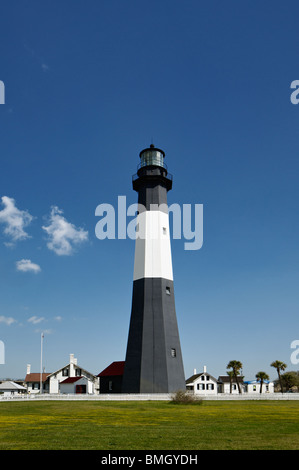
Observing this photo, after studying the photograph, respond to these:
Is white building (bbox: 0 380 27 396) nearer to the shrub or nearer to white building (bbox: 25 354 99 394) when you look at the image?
white building (bbox: 25 354 99 394)

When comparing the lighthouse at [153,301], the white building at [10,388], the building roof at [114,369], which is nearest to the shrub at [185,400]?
the lighthouse at [153,301]

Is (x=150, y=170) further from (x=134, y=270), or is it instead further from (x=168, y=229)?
(x=134, y=270)

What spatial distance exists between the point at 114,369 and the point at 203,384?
92.8 feet

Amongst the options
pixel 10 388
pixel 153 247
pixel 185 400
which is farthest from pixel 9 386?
pixel 185 400

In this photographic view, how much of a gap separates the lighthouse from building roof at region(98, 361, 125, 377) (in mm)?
9282

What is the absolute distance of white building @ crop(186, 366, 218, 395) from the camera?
69694 mm

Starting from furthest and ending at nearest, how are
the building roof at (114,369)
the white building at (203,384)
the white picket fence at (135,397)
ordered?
1. the white building at (203,384)
2. the building roof at (114,369)
3. the white picket fence at (135,397)

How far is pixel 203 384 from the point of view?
→ 2778 inches

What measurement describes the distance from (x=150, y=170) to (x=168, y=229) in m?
6.94

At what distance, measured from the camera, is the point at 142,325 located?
37875mm

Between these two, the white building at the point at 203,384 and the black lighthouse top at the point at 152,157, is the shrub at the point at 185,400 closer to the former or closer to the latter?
the black lighthouse top at the point at 152,157

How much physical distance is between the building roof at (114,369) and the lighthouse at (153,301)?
30.5ft

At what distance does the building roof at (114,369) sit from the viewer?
4690cm
